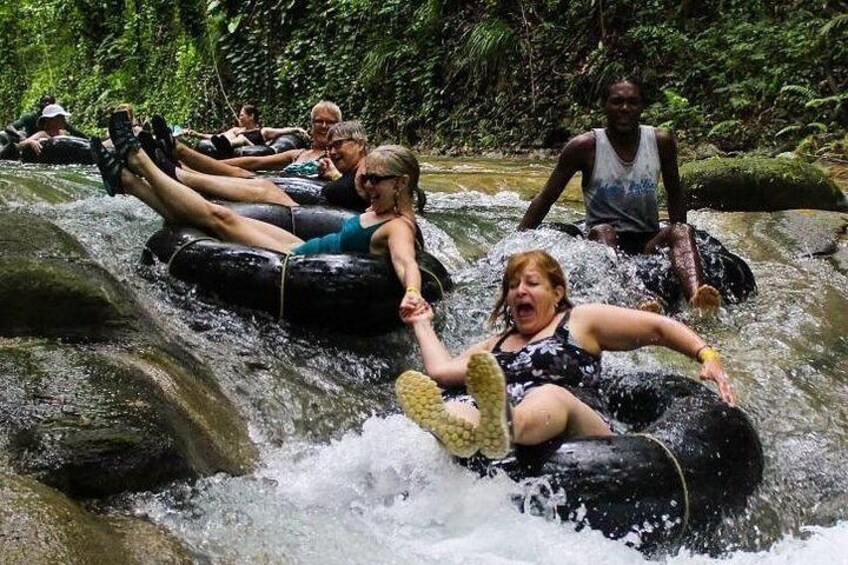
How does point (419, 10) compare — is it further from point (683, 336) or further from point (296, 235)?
point (683, 336)

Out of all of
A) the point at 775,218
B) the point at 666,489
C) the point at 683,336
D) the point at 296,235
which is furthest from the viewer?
the point at 775,218

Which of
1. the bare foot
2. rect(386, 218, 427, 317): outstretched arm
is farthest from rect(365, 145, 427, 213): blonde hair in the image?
the bare foot

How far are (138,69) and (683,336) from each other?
21291mm

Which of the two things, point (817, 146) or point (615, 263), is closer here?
point (615, 263)

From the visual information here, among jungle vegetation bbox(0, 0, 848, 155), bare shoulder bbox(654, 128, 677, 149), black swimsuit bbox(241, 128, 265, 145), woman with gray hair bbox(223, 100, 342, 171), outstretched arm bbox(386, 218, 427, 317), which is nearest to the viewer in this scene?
outstretched arm bbox(386, 218, 427, 317)

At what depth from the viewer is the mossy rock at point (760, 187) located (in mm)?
7121

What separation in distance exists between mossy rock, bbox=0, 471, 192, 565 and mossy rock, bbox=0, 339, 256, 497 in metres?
0.18

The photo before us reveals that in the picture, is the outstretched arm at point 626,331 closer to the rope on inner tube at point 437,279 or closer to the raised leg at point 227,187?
the rope on inner tube at point 437,279

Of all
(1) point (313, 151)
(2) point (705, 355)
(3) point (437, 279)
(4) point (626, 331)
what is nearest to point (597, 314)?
(4) point (626, 331)

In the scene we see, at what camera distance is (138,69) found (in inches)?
876

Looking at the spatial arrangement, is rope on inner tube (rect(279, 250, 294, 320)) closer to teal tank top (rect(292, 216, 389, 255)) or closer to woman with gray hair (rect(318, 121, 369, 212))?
teal tank top (rect(292, 216, 389, 255))

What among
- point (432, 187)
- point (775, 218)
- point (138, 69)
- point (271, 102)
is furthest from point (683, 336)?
point (138, 69)

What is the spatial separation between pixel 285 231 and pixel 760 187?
12.9 feet

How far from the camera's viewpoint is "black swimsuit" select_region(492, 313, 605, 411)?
10.6 feet
